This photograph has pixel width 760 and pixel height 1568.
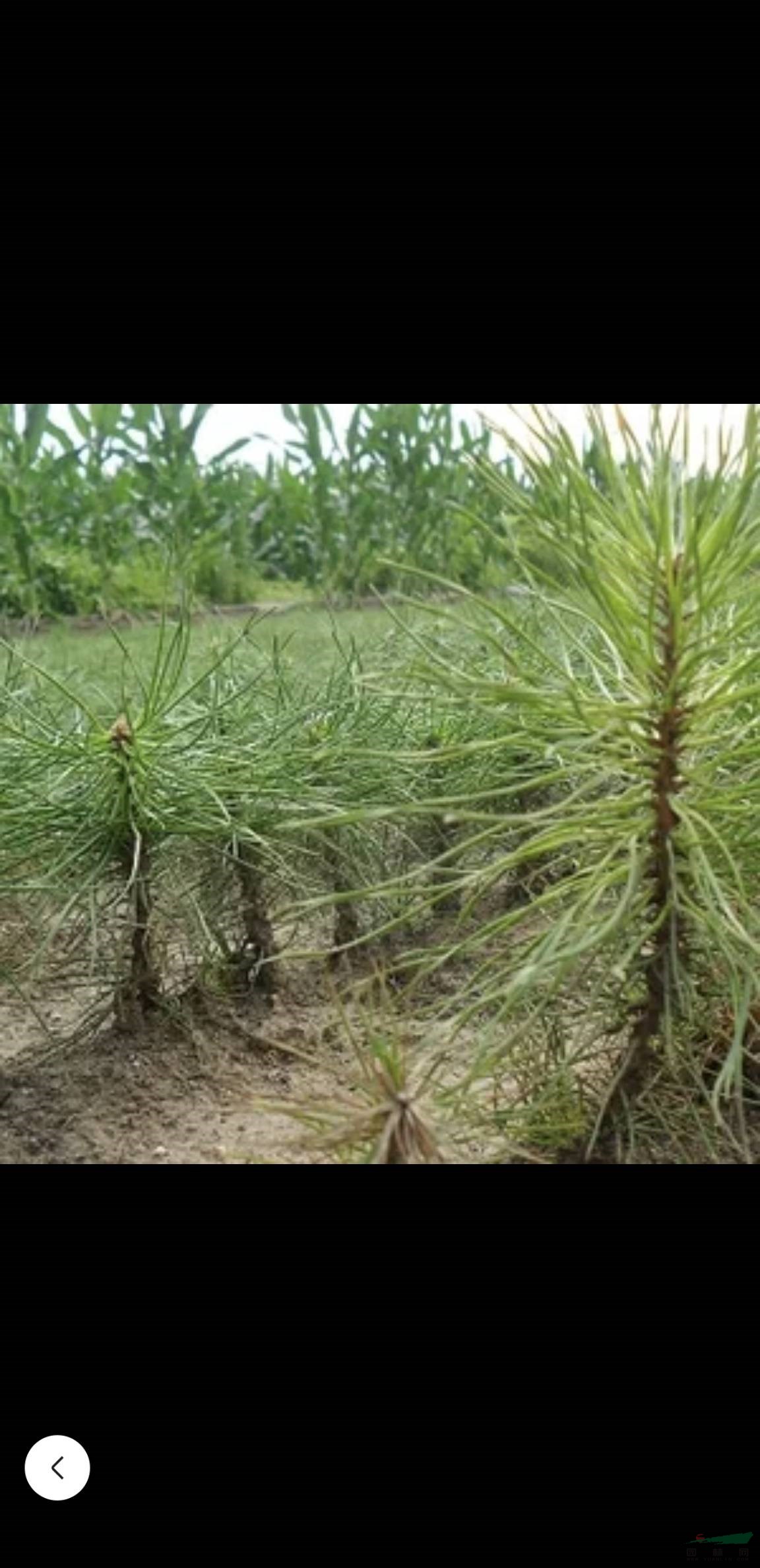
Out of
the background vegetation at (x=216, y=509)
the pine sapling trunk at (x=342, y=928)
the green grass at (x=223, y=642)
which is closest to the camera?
the pine sapling trunk at (x=342, y=928)

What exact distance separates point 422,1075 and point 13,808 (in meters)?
0.33

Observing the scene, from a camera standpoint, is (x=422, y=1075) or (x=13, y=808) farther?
(x=13, y=808)

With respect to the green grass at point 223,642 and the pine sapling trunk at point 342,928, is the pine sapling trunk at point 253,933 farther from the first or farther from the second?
the green grass at point 223,642

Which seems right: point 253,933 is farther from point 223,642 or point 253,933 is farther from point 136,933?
point 223,642

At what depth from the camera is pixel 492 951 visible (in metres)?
0.88
